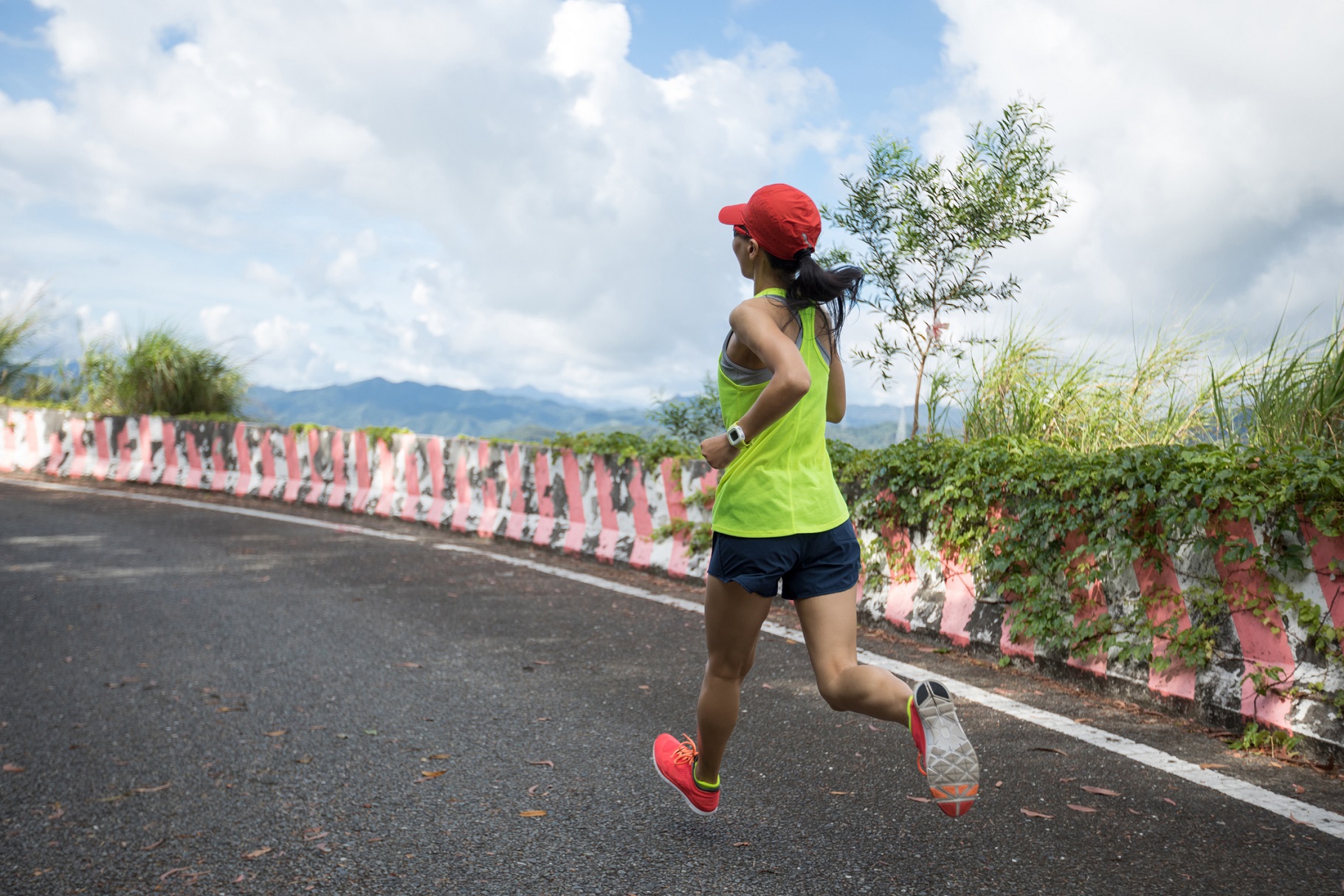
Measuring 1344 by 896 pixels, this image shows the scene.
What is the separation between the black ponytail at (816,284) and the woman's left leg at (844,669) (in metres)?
0.88

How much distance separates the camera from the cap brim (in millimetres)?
3178

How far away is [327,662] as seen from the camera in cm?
591

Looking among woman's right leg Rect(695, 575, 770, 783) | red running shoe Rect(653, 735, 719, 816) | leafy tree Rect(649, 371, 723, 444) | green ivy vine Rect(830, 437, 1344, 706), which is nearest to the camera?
woman's right leg Rect(695, 575, 770, 783)

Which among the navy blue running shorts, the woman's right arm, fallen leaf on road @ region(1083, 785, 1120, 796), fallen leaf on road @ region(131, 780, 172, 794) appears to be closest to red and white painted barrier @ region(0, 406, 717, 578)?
fallen leaf on road @ region(1083, 785, 1120, 796)

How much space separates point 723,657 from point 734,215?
1.41 m

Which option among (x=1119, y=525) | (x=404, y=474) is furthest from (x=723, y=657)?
(x=404, y=474)

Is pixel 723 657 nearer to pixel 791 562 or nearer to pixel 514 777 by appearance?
pixel 791 562

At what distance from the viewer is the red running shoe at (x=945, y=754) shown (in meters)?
2.85

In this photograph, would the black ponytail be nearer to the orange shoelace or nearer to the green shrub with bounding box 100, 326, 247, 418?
the orange shoelace

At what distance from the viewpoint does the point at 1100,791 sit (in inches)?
154

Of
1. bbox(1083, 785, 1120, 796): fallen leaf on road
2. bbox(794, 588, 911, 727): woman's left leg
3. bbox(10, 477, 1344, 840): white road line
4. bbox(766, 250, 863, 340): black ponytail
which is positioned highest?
bbox(766, 250, 863, 340): black ponytail

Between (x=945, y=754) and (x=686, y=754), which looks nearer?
(x=945, y=754)

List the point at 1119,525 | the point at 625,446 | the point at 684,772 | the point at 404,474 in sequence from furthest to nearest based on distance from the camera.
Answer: the point at 404,474
the point at 625,446
the point at 1119,525
the point at 684,772

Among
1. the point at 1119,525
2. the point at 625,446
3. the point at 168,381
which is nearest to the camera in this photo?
the point at 1119,525
